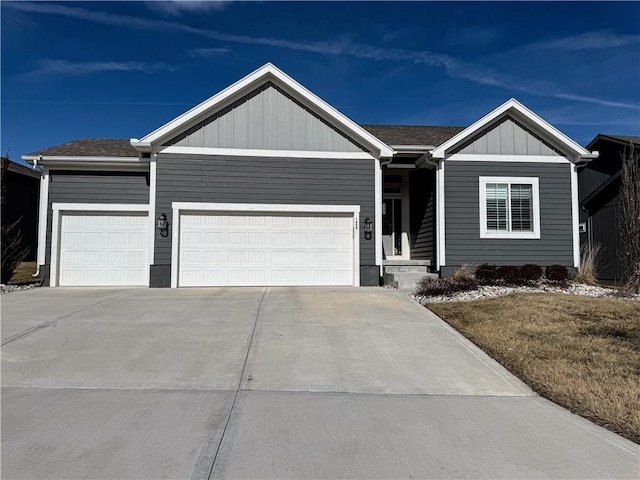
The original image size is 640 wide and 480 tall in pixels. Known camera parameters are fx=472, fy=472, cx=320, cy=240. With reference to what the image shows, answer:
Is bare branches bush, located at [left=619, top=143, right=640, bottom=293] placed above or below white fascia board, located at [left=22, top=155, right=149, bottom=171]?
below

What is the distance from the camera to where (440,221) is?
1305 centimetres

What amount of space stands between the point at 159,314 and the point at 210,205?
14.8ft

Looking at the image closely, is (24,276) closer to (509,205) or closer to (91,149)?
(91,149)

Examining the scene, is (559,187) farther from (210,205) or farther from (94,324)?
(94,324)

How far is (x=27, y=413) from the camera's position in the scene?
427cm

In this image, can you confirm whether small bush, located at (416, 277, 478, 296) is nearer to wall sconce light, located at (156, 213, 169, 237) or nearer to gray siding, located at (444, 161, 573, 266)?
gray siding, located at (444, 161, 573, 266)

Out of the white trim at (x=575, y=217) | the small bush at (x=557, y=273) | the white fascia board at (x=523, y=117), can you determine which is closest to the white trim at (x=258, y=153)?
the white fascia board at (x=523, y=117)

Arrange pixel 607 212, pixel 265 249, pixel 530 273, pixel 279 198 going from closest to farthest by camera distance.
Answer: pixel 530 273, pixel 265 249, pixel 279 198, pixel 607 212

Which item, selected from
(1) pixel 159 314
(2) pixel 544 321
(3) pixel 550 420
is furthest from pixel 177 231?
(3) pixel 550 420

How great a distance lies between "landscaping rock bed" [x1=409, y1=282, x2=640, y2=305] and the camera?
10.2 metres

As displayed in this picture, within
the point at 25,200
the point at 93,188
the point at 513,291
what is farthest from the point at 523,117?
the point at 25,200

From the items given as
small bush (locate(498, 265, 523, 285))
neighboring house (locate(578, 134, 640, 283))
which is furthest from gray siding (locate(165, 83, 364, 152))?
neighboring house (locate(578, 134, 640, 283))

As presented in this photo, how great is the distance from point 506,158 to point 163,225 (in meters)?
9.53

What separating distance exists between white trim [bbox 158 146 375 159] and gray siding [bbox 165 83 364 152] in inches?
4.0
